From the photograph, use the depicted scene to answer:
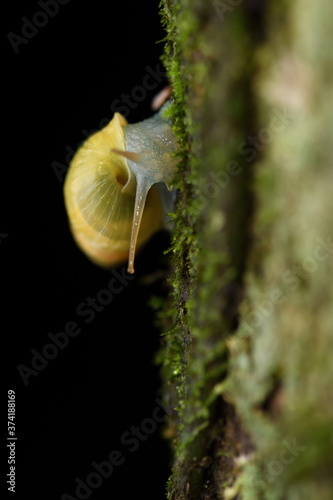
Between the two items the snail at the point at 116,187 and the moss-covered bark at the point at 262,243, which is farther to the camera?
the snail at the point at 116,187

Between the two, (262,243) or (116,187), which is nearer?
(262,243)

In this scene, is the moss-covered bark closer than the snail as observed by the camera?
Yes

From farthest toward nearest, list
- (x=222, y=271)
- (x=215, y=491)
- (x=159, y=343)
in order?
(x=159, y=343) < (x=215, y=491) < (x=222, y=271)

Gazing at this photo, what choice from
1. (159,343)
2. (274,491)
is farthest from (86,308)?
(274,491)

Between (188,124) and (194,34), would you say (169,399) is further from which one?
(194,34)
